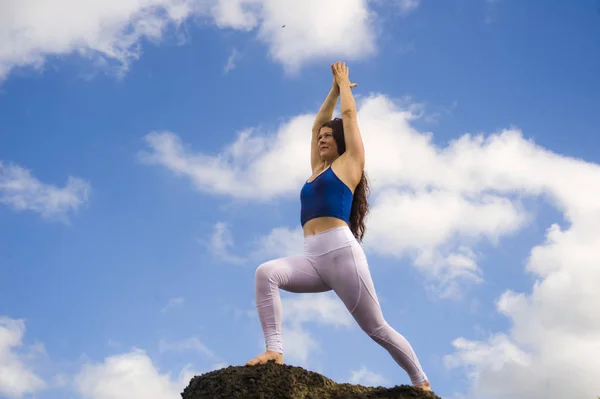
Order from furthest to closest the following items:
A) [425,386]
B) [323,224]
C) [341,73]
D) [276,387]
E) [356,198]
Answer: [341,73], [356,198], [323,224], [425,386], [276,387]

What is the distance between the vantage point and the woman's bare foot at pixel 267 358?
21.3ft

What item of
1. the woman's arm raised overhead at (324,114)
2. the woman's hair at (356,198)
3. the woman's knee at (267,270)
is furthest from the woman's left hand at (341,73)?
the woman's knee at (267,270)

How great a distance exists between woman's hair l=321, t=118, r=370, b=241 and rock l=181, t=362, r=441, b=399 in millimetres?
1623

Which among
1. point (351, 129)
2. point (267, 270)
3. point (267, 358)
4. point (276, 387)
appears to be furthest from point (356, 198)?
point (276, 387)

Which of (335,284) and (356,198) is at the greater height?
(356,198)

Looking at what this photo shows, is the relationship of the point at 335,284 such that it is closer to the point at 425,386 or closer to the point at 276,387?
the point at 276,387

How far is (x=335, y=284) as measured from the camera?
21.7ft

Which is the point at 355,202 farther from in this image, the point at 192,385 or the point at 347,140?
the point at 192,385

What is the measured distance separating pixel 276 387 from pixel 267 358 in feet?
1.46

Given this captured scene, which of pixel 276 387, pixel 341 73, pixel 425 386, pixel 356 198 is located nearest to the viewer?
pixel 276 387

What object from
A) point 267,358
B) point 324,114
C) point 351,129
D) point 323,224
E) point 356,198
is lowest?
point 267,358

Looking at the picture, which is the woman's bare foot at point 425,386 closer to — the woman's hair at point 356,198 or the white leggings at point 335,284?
the white leggings at point 335,284

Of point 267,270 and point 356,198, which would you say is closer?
point 267,270

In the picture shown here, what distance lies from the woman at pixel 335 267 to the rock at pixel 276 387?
0.76ft
